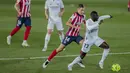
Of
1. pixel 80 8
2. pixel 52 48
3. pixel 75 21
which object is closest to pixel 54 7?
pixel 52 48

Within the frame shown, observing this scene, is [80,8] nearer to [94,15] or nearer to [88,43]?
[94,15]

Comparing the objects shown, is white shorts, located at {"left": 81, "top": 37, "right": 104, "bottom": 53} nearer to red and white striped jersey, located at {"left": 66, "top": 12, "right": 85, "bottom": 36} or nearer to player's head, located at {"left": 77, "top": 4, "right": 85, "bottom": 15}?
red and white striped jersey, located at {"left": 66, "top": 12, "right": 85, "bottom": 36}

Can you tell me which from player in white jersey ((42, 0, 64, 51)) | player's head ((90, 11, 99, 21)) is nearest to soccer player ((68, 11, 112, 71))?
player's head ((90, 11, 99, 21))

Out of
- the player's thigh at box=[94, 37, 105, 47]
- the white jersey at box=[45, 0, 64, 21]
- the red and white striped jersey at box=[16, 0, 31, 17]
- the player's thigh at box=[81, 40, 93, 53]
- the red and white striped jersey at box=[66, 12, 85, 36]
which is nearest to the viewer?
the player's thigh at box=[81, 40, 93, 53]

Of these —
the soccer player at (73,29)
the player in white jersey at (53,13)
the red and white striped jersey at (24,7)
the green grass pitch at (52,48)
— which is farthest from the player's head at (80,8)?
the red and white striped jersey at (24,7)

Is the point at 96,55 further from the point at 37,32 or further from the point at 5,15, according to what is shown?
the point at 5,15

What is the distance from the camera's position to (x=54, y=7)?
573 inches

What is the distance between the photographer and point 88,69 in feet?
38.7

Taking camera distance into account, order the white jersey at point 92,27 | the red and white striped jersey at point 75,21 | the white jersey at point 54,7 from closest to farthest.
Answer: the white jersey at point 92,27, the red and white striped jersey at point 75,21, the white jersey at point 54,7

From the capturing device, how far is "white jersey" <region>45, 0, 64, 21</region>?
14500 mm

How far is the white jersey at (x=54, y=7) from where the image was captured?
14500 millimetres

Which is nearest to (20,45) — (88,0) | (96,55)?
(96,55)

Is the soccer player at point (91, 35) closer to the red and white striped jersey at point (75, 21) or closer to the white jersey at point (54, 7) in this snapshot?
the red and white striped jersey at point (75, 21)

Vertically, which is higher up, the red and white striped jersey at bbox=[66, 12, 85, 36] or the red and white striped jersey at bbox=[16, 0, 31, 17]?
the red and white striped jersey at bbox=[66, 12, 85, 36]
